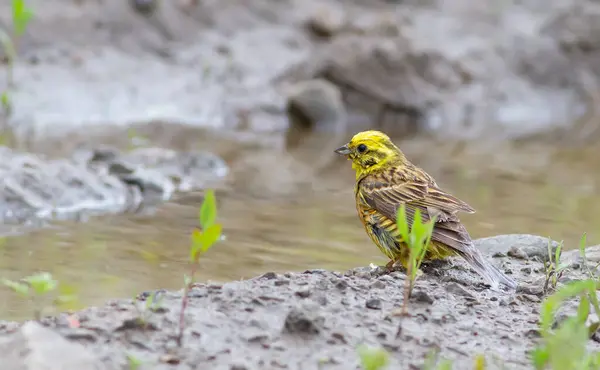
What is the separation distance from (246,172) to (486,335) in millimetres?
6652

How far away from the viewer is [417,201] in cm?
536

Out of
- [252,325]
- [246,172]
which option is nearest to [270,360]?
[252,325]

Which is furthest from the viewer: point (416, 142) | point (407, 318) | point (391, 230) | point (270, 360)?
point (416, 142)

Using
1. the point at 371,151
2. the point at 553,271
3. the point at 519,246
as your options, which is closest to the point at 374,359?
the point at 553,271

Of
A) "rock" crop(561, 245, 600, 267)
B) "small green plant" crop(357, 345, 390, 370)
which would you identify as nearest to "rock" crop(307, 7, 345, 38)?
"rock" crop(561, 245, 600, 267)

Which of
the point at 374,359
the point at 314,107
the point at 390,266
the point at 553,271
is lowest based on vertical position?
the point at 374,359

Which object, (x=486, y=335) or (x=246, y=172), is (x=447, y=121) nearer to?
(x=246, y=172)

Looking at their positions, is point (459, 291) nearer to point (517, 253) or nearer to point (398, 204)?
point (398, 204)

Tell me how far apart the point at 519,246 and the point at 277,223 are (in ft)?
7.98

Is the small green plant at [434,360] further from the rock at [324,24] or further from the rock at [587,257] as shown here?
the rock at [324,24]

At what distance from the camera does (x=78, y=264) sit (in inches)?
239

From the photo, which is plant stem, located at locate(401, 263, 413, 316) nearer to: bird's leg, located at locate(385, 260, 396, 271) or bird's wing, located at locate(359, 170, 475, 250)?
bird's wing, located at locate(359, 170, 475, 250)

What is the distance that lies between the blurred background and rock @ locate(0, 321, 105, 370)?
1512 mm

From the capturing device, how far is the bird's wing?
5027 millimetres
